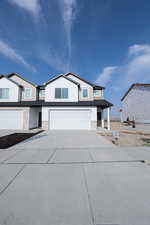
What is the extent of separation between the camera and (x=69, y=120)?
1352 cm

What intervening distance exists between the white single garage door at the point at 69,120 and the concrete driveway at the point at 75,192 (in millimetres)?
9253

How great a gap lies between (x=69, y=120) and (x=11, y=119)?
756 centimetres

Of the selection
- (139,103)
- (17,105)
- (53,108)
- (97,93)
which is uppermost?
(97,93)

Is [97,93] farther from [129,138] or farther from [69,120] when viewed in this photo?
[129,138]

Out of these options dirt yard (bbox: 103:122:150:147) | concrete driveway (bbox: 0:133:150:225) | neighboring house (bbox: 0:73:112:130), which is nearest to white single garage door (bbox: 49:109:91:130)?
neighboring house (bbox: 0:73:112:130)

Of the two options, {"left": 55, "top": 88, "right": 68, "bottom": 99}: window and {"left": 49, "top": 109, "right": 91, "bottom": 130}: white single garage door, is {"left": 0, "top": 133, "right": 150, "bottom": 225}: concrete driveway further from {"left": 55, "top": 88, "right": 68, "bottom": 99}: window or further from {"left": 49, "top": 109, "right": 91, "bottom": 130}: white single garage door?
{"left": 55, "top": 88, "right": 68, "bottom": 99}: window

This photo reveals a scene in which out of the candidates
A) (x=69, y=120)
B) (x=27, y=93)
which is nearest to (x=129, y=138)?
(x=69, y=120)

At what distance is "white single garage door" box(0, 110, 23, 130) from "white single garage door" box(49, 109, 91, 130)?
4.11m

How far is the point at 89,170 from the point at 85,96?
13469mm

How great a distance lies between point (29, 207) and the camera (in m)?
2.12

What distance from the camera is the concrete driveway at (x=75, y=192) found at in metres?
1.91

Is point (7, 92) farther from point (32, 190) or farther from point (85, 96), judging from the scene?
point (32, 190)

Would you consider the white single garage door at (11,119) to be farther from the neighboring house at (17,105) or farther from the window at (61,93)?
the window at (61,93)

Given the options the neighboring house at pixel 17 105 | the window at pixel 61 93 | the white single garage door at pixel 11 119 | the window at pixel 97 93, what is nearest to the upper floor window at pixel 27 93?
the neighboring house at pixel 17 105
